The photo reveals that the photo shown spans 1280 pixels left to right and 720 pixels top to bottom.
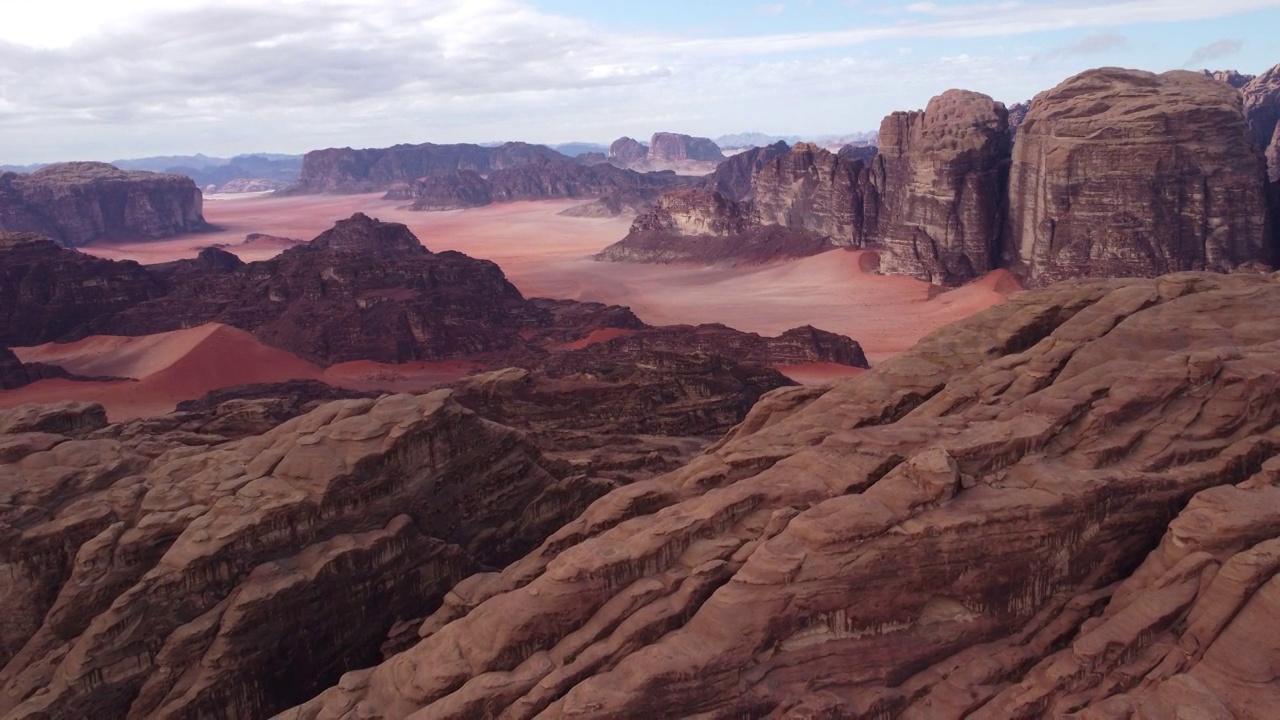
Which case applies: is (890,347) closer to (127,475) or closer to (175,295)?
(127,475)

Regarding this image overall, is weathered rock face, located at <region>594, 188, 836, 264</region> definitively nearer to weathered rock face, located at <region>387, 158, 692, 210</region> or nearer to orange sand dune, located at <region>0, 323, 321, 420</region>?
orange sand dune, located at <region>0, 323, 321, 420</region>

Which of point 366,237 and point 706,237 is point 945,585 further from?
point 706,237

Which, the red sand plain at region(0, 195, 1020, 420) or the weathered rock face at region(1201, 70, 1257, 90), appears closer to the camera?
the red sand plain at region(0, 195, 1020, 420)

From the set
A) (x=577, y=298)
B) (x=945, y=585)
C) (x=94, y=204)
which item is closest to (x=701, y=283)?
(x=577, y=298)

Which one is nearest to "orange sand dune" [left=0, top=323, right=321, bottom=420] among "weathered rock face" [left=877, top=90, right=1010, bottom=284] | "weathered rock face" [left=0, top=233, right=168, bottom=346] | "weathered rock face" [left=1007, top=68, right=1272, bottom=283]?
"weathered rock face" [left=0, top=233, right=168, bottom=346]

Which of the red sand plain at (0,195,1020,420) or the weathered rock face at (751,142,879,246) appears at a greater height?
the weathered rock face at (751,142,879,246)

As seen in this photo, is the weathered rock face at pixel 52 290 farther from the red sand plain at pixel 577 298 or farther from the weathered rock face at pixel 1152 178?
the weathered rock face at pixel 1152 178
